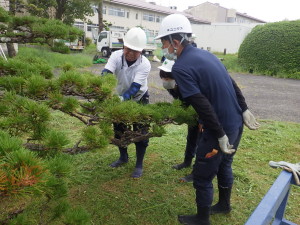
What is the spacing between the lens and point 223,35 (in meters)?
25.2

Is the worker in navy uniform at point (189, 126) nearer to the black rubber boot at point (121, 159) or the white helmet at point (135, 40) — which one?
the white helmet at point (135, 40)

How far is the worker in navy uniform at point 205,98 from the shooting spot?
1.98 meters

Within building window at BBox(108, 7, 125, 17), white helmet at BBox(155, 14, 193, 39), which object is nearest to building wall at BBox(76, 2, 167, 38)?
building window at BBox(108, 7, 125, 17)

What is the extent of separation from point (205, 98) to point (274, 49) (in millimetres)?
13470

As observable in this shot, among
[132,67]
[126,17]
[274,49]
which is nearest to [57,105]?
[132,67]

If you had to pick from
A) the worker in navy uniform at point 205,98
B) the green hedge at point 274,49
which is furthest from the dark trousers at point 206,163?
the green hedge at point 274,49

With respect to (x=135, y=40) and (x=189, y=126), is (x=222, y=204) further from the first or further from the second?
(x=135, y=40)

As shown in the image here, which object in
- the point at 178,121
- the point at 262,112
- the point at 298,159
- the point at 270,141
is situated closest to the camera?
the point at 178,121

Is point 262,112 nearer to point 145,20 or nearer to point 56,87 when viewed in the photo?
point 56,87

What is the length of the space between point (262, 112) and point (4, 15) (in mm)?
6255

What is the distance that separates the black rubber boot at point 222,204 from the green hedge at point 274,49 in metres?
12.9

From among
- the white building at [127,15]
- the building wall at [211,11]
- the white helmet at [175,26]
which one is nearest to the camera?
the white helmet at [175,26]

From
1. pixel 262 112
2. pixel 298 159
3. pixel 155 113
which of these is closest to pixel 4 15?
pixel 155 113

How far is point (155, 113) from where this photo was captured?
207 centimetres
